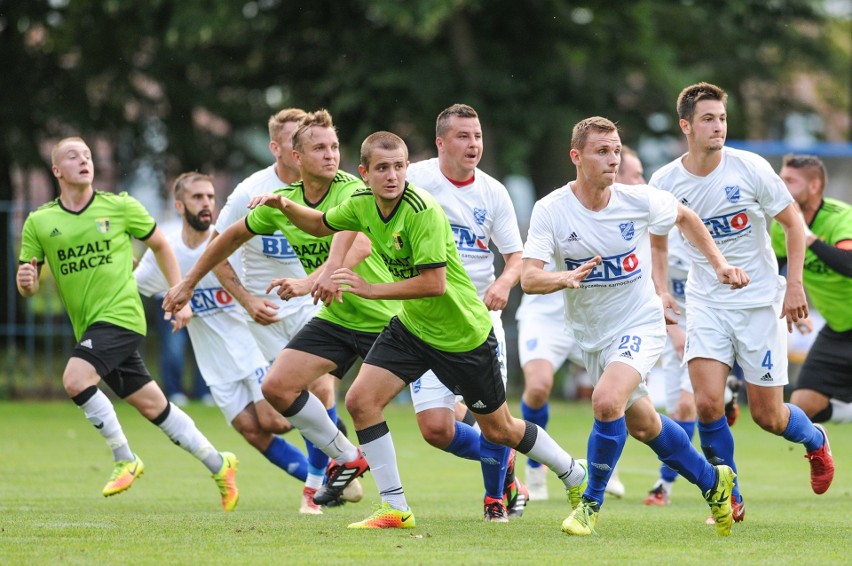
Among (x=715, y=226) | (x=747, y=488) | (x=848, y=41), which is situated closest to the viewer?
(x=715, y=226)

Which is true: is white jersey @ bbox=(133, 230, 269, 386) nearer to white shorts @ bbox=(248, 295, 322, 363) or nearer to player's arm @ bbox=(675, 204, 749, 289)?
white shorts @ bbox=(248, 295, 322, 363)

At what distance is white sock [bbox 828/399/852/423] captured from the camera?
1030cm

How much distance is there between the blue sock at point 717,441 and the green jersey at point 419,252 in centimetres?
177

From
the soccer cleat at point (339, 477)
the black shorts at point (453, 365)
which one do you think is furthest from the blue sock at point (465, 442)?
the black shorts at point (453, 365)

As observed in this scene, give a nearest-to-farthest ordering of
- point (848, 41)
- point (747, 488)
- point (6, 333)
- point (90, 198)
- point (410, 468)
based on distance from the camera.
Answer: point (90, 198) < point (747, 488) < point (410, 468) < point (6, 333) < point (848, 41)

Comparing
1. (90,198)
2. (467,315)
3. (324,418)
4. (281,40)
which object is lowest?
(324,418)

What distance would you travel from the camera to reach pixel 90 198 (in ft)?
30.7

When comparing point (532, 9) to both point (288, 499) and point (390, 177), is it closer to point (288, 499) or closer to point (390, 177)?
point (288, 499)

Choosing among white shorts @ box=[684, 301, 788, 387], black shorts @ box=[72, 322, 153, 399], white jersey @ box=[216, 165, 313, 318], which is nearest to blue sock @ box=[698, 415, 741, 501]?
white shorts @ box=[684, 301, 788, 387]

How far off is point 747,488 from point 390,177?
16.7 feet

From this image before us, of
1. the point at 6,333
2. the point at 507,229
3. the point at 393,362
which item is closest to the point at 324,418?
the point at 393,362

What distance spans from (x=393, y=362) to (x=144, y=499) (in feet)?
9.87

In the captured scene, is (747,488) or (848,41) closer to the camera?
(747,488)

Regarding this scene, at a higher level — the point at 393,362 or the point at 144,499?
the point at 393,362
